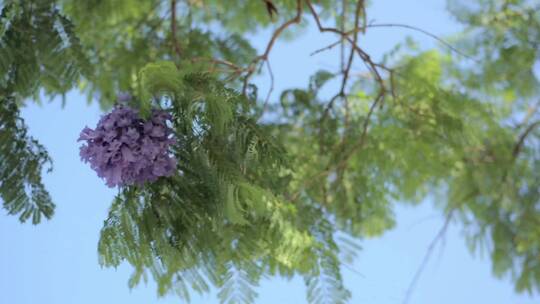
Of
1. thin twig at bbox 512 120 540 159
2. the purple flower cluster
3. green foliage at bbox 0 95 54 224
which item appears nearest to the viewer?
the purple flower cluster

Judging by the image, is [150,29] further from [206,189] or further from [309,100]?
[206,189]

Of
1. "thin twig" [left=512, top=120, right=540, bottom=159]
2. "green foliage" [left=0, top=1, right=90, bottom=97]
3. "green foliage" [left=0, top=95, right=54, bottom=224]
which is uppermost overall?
"thin twig" [left=512, top=120, right=540, bottom=159]

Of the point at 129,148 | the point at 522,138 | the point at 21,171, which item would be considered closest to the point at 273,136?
the point at 129,148

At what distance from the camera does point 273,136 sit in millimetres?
1015

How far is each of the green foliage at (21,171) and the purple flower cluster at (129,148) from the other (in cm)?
34

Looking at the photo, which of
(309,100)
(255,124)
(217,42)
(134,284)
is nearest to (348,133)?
(309,100)

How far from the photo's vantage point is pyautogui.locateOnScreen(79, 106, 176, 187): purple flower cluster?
3.02ft

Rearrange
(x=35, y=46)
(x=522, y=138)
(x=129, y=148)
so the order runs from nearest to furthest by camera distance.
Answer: (x=129, y=148)
(x=35, y=46)
(x=522, y=138)

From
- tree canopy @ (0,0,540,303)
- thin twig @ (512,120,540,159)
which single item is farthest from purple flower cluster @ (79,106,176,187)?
thin twig @ (512,120,540,159)

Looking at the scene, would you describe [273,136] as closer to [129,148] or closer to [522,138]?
[129,148]

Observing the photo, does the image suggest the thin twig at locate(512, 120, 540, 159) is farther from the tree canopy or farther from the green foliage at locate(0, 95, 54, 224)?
the green foliage at locate(0, 95, 54, 224)

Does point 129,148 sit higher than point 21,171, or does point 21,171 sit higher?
point 21,171

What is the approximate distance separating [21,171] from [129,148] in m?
0.42

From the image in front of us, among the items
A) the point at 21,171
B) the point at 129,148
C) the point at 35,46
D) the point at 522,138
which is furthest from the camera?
the point at 522,138
